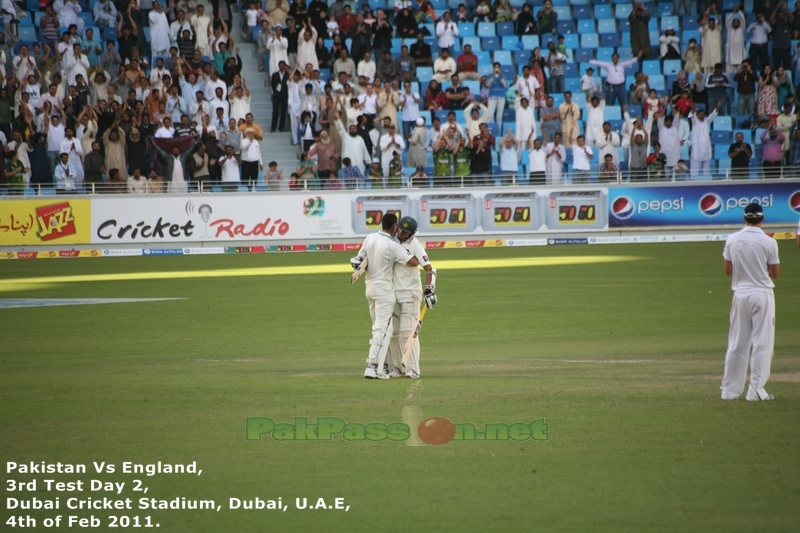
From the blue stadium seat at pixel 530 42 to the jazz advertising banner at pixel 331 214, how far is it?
7.92 m

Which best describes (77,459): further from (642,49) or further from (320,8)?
(642,49)

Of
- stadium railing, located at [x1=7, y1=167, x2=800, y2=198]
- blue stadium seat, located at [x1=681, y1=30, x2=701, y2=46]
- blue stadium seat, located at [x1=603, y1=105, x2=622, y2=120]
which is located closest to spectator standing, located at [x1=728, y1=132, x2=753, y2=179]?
stadium railing, located at [x1=7, y1=167, x2=800, y2=198]

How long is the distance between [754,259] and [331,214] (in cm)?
1996

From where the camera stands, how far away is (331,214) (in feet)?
94.0

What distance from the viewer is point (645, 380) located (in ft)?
35.4

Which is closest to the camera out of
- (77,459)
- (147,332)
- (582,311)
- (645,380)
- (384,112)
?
(77,459)

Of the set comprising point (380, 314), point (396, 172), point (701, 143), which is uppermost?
point (701, 143)

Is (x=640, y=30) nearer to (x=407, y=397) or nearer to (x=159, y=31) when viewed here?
(x=159, y=31)

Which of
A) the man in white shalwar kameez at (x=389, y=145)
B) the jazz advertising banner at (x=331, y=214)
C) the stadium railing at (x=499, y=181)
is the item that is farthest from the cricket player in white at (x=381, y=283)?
the man in white shalwar kameez at (x=389, y=145)

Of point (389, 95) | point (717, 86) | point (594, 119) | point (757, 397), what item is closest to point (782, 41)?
point (717, 86)

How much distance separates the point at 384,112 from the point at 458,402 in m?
21.8

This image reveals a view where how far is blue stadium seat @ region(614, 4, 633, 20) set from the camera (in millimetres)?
36406

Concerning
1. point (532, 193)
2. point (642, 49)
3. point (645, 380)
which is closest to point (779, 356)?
point (645, 380)

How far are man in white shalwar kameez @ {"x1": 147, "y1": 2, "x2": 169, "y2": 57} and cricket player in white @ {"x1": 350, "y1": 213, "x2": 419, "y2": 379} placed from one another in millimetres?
22480
